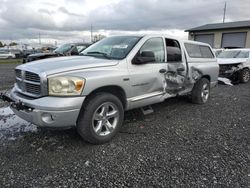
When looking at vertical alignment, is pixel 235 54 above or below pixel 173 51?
below

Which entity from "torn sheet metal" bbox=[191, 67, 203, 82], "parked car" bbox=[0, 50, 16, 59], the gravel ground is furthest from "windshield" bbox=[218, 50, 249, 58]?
"parked car" bbox=[0, 50, 16, 59]

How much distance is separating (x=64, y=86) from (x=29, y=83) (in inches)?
27.2

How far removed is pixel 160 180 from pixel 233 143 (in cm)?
176

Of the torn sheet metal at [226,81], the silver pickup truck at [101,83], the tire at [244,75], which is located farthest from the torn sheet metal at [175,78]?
the tire at [244,75]

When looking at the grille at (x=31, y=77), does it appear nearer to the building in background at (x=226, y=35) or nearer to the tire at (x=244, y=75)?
the tire at (x=244, y=75)

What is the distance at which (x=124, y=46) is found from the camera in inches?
164

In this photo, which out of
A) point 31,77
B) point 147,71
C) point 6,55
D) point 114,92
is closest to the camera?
point 31,77

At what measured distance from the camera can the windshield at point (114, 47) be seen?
4.02m

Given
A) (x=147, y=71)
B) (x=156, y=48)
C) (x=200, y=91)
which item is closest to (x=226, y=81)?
(x=200, y=91)

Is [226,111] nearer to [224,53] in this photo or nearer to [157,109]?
[157,109]

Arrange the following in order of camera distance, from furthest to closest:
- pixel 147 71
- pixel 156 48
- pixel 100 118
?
pixel 156 48
pixel 147 71
pixel 100 118

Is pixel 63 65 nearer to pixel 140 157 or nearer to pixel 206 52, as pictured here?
pixel 140 157

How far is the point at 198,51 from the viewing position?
19.0 ft

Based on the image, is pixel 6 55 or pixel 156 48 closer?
pixel 156 48
